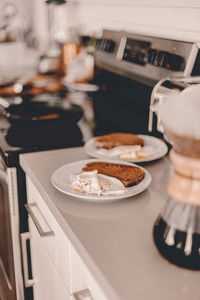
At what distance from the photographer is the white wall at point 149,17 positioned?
4.68 ft

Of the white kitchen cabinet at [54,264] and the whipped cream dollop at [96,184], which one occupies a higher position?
the whipped cream dollop at [96,184]

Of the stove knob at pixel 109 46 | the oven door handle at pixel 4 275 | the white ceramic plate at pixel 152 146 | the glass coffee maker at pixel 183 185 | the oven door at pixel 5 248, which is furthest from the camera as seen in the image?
the stove knob at pixel 109 46

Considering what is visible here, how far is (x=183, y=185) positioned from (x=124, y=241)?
18 centimetres

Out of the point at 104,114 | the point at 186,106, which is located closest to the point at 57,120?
the point at 104,114

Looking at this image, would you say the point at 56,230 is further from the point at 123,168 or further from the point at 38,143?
the point at 38,143

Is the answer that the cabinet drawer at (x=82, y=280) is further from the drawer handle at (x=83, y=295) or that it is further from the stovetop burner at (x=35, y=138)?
the stovetop burner at (x=35, y=138)

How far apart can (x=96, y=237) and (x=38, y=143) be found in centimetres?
63

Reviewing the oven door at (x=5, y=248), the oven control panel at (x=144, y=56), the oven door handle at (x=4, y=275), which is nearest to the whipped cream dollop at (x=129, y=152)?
the oven control panel at (x=144, y=56)

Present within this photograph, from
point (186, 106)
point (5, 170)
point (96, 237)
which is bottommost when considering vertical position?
point (5, 170)

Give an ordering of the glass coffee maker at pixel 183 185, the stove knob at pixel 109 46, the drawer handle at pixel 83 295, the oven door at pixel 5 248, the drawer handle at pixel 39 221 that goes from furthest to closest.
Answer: the stove knob at pixel 109 46
the oven door at pixel 5 248
the drawer handle at pixel 39 221
the drawer handle at pixel 83 295
the glass coffee maker at pixel 183 185

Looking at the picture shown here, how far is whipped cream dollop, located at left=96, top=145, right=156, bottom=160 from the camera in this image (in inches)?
44.3

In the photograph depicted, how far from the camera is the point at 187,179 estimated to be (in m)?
0.66

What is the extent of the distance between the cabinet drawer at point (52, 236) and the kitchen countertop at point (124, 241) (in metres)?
0.06

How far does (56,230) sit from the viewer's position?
0.94m
